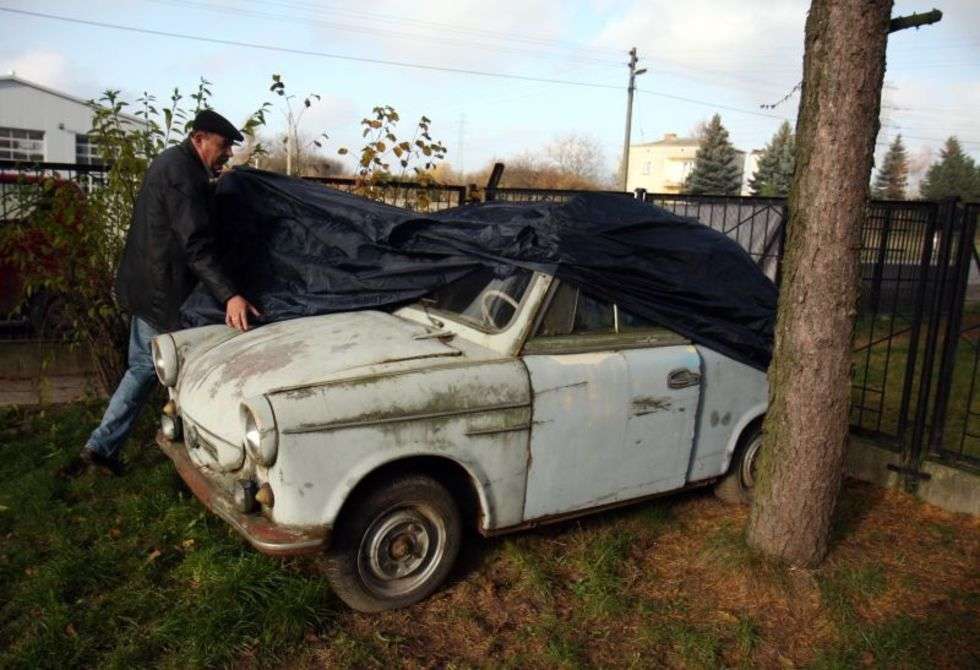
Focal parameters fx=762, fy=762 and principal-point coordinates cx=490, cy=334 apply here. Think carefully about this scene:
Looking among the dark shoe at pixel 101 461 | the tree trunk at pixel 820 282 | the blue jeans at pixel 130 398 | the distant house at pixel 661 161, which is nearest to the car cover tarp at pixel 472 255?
the blue jeans at pixel 130 398

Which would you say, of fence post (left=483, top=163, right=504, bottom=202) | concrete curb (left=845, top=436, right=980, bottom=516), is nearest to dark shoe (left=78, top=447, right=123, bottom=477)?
fence post (left=483, top=163, right=504, bottom=202)

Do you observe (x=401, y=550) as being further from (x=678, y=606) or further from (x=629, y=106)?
(x=629, y=106)

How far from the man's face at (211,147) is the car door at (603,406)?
2299 mm

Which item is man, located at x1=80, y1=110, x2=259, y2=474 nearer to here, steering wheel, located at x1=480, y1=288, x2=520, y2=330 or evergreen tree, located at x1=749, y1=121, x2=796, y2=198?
steering wheel, located at x1=480, y1=288, x2=520, y2=330

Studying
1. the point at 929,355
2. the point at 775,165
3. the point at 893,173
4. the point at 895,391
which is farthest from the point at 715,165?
the point at 929,355

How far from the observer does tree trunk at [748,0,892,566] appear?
3.37 m

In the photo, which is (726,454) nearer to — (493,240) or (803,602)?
(803,602)

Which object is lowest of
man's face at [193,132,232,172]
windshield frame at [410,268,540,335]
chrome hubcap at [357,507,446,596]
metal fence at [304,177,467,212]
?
chrome hubcap at [357,507,446,596]

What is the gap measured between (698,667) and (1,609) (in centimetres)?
298

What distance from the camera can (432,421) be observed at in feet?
10.6

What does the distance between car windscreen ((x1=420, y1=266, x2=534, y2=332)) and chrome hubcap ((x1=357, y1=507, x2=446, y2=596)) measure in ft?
3.18

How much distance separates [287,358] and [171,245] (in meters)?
1.44

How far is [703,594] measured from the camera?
11.9 ft

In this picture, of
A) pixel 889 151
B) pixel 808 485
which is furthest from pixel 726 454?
pixel 889 151
